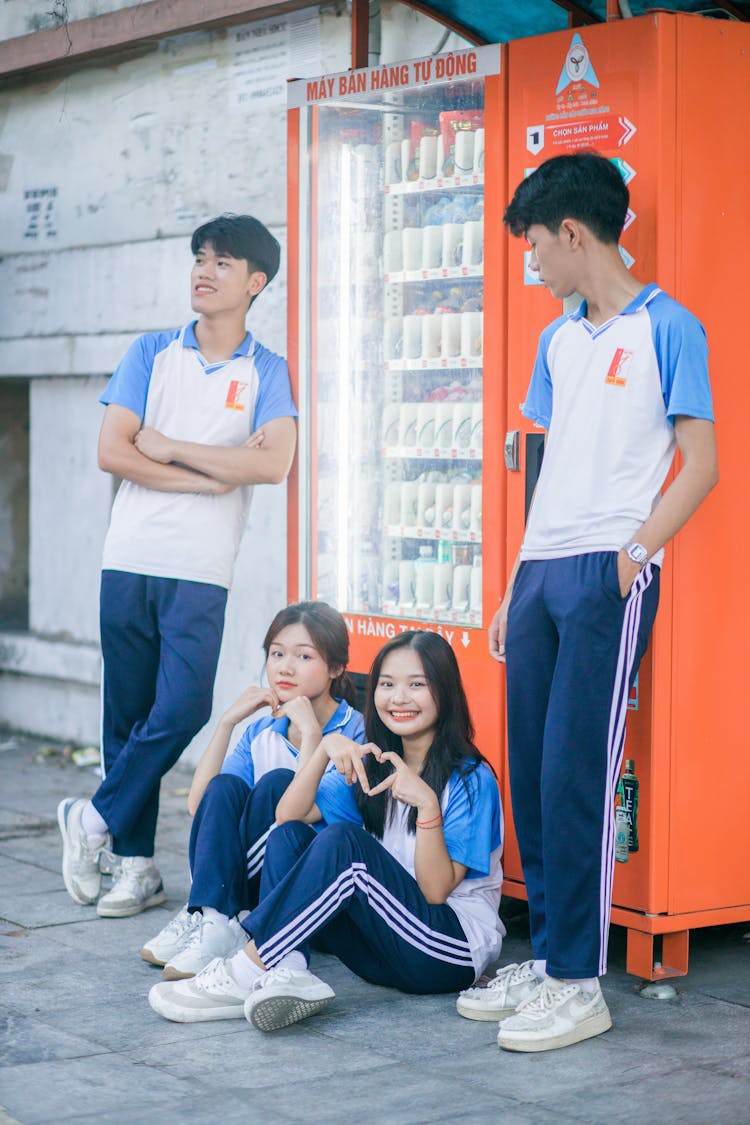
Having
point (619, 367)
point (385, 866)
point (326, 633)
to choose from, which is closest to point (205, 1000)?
point (385, 866)

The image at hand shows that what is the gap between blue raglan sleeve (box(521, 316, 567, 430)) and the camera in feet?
14.2

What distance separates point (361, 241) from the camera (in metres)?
5.54

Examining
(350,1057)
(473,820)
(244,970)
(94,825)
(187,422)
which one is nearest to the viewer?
(350,1057)

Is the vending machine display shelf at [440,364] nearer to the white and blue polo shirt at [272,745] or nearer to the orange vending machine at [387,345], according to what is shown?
the orange vending machine at [387,345]

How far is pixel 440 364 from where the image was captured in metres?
5.20

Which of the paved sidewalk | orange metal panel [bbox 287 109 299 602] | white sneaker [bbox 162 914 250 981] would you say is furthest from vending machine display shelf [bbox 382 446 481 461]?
white sneaker [bbox 162 914 250 981]

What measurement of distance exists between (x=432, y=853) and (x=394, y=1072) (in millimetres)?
579

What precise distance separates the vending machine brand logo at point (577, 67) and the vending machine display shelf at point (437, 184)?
Answer: 478 mm

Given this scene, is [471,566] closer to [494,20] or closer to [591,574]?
[591,574]

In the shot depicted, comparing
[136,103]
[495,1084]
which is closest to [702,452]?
[495,1084]

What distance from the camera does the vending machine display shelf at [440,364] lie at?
5.06m

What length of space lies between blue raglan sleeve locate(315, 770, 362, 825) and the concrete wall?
2634mm

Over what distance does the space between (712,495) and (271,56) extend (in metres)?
3.49

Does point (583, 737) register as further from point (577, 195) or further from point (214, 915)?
point (577, 195)
